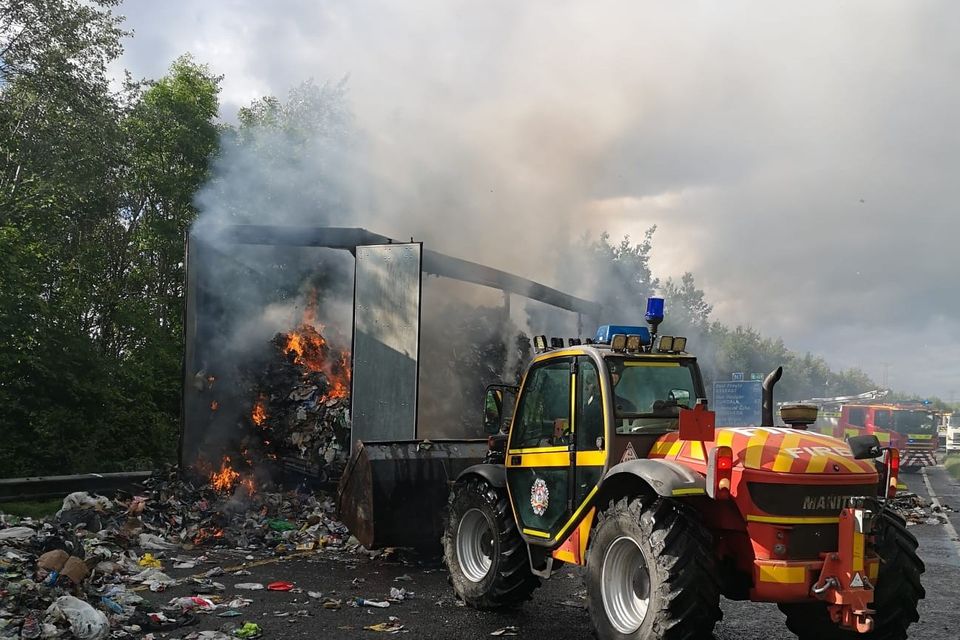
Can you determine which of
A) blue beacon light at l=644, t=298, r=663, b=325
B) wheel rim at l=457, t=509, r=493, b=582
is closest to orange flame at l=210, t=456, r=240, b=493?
wheel rim at l=457, t=509, r=493, b=582

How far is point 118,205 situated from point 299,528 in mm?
14728

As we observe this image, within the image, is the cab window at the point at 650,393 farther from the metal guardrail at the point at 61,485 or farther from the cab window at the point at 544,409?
the metal guardrail at the point at 61,485

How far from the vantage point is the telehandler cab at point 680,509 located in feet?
13.9

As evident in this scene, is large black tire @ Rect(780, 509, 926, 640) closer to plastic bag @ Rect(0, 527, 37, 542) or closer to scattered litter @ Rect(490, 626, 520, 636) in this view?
scattered litter @ Rect(490, 626, 520, 636)

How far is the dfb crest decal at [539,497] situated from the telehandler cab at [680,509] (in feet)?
0.05

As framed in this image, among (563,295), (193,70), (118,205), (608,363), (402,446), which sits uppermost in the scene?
(193,70)

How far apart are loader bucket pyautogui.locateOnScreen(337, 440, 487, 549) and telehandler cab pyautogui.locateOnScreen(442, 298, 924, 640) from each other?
240cm

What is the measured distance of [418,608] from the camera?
253 inches

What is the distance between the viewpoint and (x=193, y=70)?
23.1 metres

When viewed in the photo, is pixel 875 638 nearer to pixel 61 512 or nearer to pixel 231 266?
pixel 61 512

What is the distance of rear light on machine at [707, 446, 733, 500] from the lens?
4301mm

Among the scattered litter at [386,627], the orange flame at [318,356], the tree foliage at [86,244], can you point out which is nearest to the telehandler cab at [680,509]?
the scattered litter at [386,627]

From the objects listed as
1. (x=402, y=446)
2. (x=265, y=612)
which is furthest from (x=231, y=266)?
(x=265, y=612)

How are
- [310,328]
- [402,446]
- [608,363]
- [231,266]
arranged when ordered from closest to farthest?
[608,363] → [402,446] → [231,266] → [310,328]
